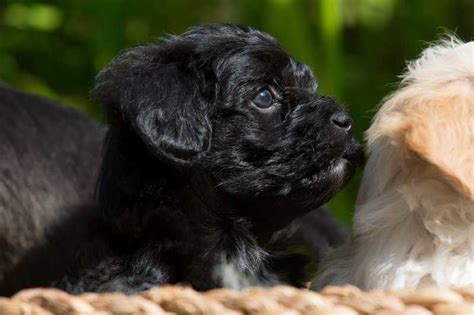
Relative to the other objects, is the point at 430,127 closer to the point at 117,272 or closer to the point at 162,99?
the point at 162,99

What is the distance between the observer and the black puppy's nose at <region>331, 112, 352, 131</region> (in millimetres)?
2068

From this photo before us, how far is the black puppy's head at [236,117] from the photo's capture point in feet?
6.65

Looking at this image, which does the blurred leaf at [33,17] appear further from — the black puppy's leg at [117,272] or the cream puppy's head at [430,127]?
the cream puppy's head at [430,127]

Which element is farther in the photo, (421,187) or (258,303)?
(421,187)

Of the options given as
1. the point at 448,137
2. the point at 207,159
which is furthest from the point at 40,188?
the point at 448,137

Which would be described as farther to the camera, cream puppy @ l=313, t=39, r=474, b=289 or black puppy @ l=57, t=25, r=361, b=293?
black puppy @ l=57, t=25, r=361, b=293

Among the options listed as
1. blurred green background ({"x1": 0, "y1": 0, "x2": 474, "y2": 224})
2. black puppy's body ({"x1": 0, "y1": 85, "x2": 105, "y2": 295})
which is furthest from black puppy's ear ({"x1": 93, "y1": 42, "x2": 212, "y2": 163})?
blurred green background ({"x1": 0, "y1": 0, "x2": 474, "y2": 224})

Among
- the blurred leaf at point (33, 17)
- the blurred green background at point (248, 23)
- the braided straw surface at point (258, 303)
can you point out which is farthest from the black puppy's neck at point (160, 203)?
the blurred leaf at point (33, 17)

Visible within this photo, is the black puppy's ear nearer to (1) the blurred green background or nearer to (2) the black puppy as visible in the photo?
(2) the black puppy

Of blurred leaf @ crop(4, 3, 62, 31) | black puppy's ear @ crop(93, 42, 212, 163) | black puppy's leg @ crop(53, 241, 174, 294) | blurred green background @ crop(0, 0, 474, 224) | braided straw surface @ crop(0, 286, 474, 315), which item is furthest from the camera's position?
blurred leaf @ crop(4, 3, 62, 31)

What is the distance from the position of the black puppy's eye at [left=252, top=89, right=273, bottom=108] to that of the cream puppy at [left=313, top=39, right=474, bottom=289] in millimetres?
235

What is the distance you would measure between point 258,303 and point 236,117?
0.61 meters

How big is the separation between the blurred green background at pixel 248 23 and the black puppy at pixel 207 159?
1.46 meters

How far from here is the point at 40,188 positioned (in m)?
2.83
